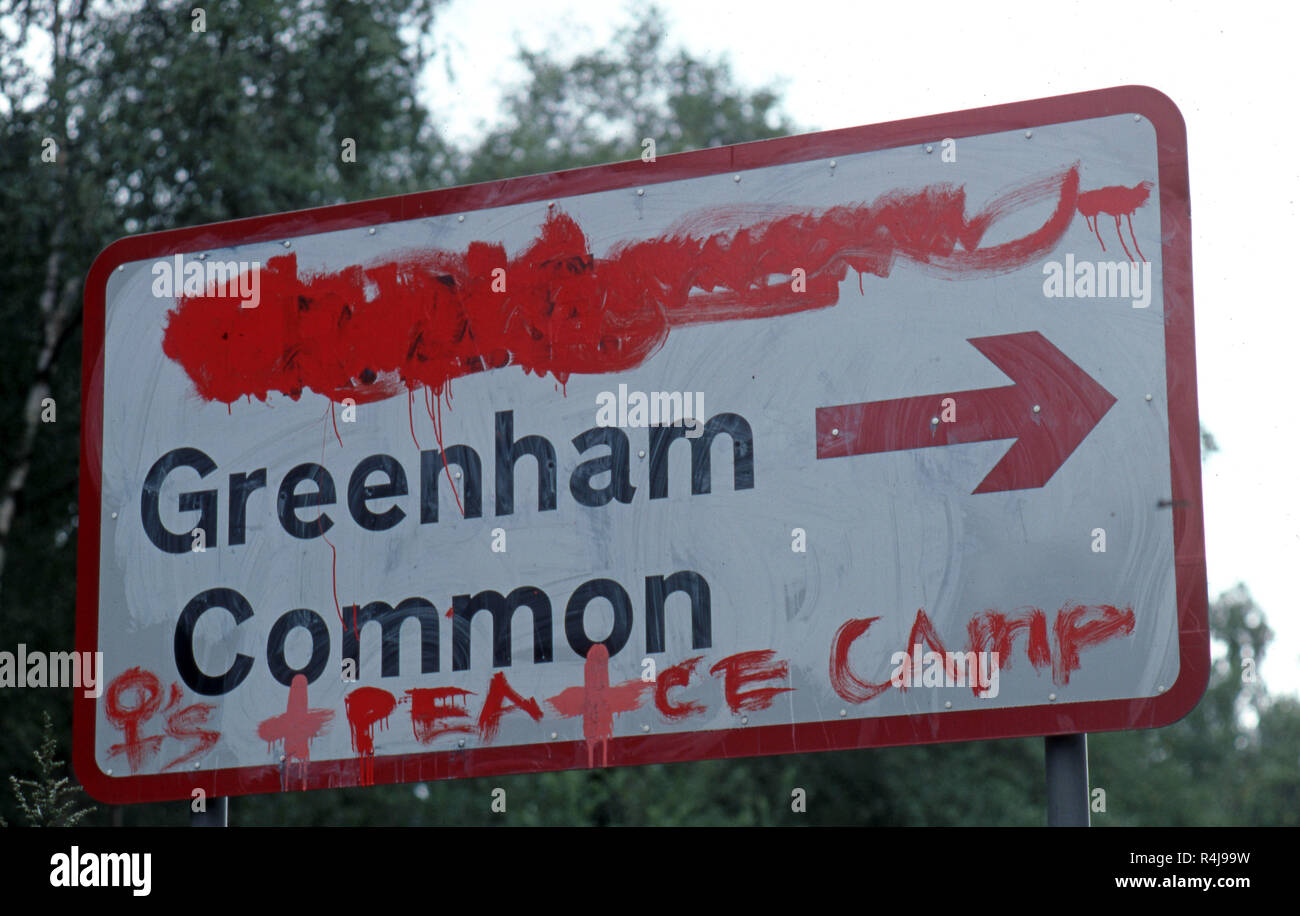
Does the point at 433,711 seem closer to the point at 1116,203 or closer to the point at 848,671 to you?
the point at 848,671

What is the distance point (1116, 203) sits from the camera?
366 cm

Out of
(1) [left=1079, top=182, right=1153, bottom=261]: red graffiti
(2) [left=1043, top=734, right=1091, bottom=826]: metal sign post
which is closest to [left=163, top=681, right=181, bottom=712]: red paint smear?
(2) [left=1043, top=734, right=1091, bottom=826]: metal sign post

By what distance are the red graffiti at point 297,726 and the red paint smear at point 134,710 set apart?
13.0 inches

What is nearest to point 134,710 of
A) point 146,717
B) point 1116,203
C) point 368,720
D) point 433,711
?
point 146,717

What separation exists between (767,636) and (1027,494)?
26.1 inches

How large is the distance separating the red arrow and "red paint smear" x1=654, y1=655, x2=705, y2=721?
1.89ft

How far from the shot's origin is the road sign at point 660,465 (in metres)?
3.56

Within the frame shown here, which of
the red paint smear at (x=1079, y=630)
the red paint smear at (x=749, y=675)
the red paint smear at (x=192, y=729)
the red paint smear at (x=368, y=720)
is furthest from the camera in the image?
the red paint smear at (x=192, y=729)

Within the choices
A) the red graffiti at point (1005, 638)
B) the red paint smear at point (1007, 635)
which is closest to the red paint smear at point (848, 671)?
the red graffiti at point (1005, 638)

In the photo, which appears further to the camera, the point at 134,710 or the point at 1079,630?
the point at 134,710

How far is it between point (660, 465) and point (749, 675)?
55 centimetres

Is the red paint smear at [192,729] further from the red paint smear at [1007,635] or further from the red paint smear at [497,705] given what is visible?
the red paint smear at [1007,635]

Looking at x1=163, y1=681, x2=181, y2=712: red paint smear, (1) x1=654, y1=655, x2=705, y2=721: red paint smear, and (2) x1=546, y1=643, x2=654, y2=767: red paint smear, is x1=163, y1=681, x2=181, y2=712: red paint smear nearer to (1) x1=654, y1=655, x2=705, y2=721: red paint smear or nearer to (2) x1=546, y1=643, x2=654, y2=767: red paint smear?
(2) x1=546, y1=643, x2=654, y2=767: red paint smear

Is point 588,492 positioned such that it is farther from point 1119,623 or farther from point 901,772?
point 901,772
